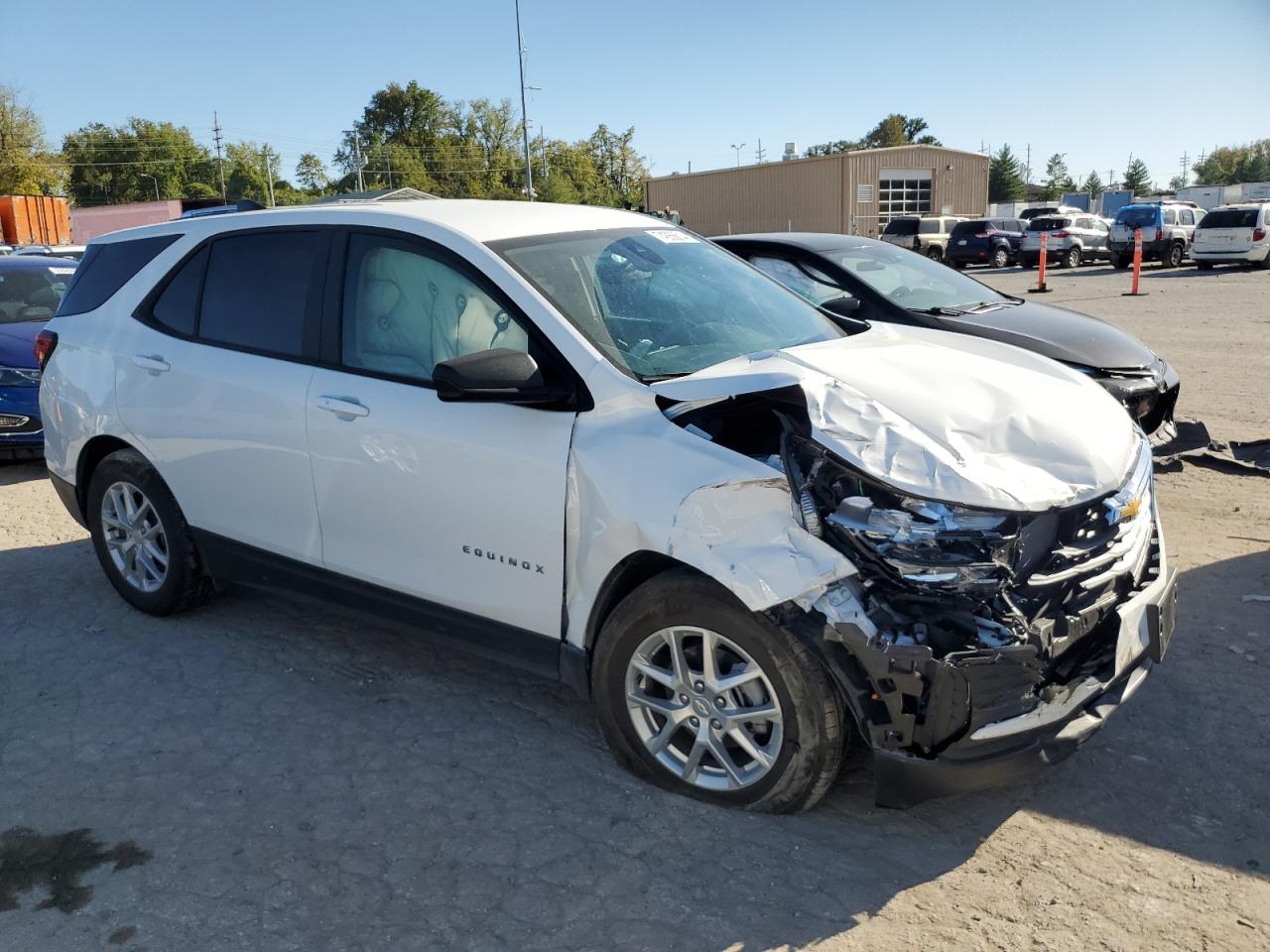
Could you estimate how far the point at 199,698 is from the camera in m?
4.14

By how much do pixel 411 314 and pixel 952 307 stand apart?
4.61 metres

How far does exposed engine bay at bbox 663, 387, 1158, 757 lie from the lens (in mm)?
2715

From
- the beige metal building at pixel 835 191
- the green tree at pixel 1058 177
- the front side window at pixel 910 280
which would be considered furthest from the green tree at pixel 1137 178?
the front side window at pixel 910 280

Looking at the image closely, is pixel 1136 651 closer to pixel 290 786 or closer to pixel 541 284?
pixel 541 284

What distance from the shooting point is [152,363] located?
4.59m

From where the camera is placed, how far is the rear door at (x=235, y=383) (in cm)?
407

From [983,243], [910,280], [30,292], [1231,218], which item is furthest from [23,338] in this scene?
[983,243]

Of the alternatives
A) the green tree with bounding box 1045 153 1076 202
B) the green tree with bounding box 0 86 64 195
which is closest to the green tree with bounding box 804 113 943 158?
the green tree with bounding box 1045 153 1076 202

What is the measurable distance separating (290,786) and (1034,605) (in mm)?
2435

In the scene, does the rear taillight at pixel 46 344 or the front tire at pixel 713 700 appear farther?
the rear taillight at pixel 46 344

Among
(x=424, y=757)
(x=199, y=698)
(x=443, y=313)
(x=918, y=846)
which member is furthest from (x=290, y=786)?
(x=918, y=846)

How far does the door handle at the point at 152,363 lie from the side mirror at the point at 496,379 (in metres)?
1.91

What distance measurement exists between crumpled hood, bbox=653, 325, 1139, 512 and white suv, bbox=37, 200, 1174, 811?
0.01 metres

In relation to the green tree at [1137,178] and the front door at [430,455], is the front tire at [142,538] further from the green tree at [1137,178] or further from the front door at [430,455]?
the green tree at [1137,178]
